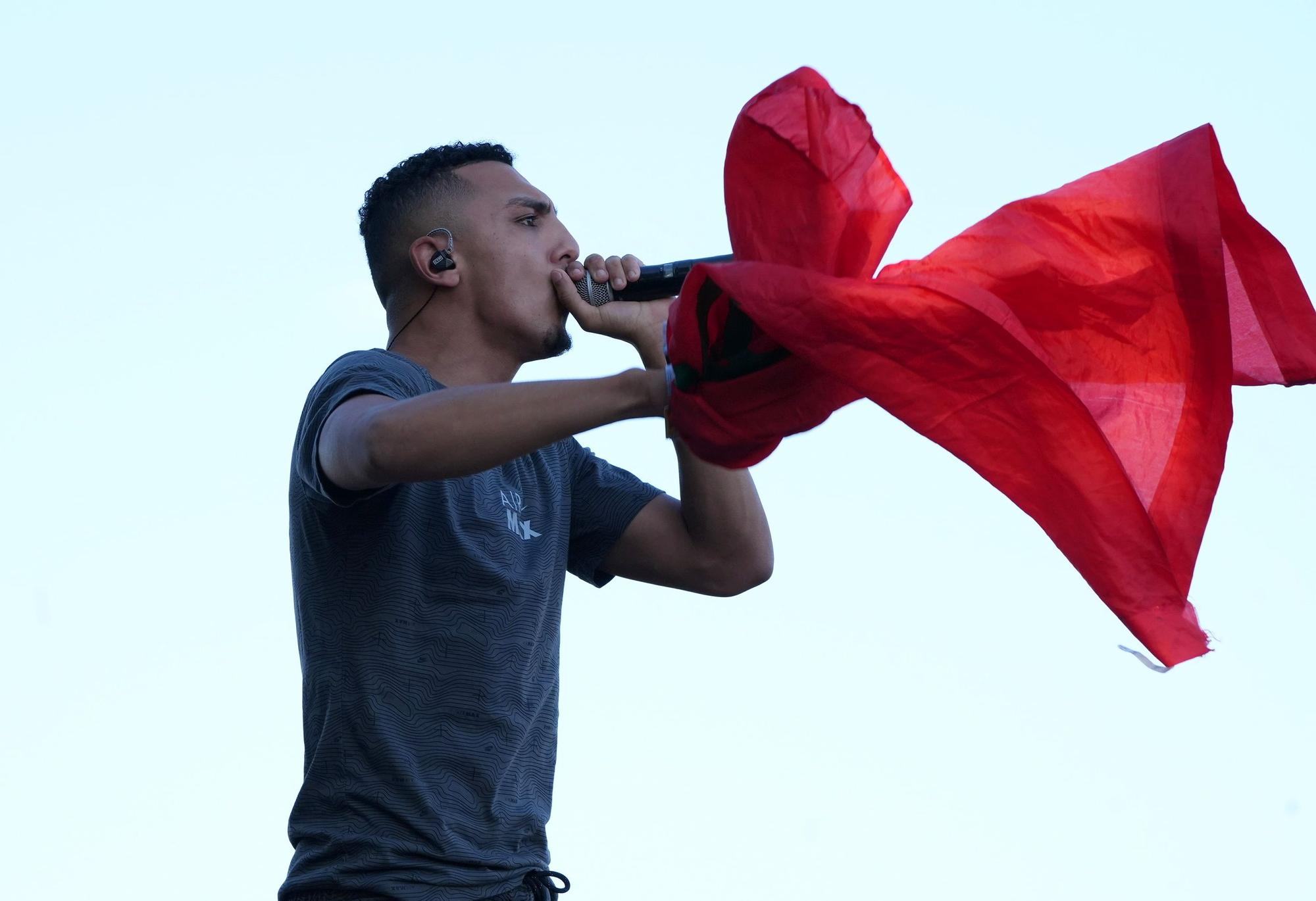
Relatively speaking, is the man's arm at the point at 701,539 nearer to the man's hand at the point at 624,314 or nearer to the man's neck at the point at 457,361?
the man's hand at the point at 624,314

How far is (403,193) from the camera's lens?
3016mm

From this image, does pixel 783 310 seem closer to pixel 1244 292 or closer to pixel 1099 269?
pixel 1099 269

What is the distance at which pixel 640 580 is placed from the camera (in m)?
2.87

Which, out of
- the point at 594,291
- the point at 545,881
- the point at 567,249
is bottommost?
the point at 545,881

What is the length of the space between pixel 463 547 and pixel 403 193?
38.2 inches

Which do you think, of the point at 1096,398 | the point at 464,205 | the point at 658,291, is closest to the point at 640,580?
the point at 658,291

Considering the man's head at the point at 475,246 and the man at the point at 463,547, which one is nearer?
the man at the point at 463,547

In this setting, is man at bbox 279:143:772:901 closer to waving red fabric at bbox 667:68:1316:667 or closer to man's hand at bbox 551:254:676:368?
man's hand at bbox 551:254:676:368

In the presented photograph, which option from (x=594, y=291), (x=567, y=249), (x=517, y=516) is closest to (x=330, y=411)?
(x=517, y=516)

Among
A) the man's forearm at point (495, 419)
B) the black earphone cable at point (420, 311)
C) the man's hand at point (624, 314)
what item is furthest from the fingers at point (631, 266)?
the man's forearm at point (495, 419)

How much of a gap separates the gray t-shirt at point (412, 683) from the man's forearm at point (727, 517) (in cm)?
38

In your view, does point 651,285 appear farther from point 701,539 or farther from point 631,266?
point 701,539

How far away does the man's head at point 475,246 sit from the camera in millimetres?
2766

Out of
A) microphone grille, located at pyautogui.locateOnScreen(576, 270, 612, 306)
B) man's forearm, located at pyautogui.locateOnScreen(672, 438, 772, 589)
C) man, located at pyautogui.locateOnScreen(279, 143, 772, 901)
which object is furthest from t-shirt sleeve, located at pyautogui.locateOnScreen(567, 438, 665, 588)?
microphone grille, located at pyautogui.locateOnScreen(576, 270, 612, 306)
